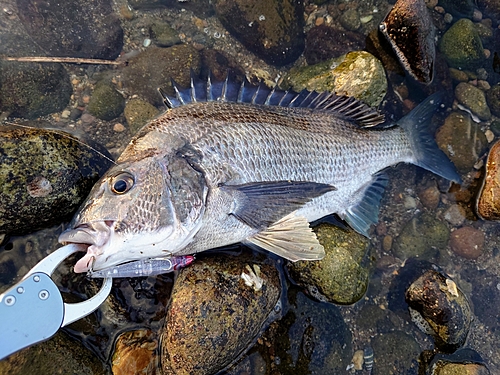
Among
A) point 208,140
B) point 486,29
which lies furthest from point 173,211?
point 486,29

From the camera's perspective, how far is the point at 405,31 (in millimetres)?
3959

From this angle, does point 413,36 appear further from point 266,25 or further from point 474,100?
point 266,25

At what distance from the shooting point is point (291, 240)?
2949 millimetres

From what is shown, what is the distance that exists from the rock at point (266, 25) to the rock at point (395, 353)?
3.36 metres

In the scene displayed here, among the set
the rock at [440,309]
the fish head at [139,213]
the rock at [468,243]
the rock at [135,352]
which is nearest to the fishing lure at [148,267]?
the fish head at [139,213]

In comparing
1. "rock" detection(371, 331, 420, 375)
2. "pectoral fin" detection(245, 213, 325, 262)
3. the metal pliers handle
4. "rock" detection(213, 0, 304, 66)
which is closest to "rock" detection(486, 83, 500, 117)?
"rock" detection(213, 0, 304, 66)

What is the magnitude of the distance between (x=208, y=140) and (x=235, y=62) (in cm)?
198

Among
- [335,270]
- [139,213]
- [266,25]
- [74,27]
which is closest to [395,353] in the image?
[335,270]

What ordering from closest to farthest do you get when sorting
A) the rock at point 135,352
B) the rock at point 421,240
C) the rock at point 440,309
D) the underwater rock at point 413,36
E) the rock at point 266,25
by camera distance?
the rock at point 135,352, the rock at point 440,309, the underwater rock at point 413,36, the rock at point 421,240, the rock at point 266,25

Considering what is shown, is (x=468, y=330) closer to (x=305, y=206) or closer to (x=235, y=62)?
(x=305, y=206)

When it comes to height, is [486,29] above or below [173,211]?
above

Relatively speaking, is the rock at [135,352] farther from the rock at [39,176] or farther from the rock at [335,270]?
the rock at [335,270]

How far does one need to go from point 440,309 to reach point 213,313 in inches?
85.9

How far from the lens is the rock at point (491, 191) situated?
382 cm
